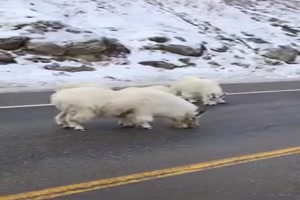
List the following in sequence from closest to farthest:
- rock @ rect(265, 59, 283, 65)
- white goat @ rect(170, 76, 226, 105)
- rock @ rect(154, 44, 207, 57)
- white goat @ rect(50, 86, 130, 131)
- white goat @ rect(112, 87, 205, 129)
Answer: white goat @ rect(50, 86, 130, 131), white goat @ rect(112, 87, 205, 129), white goat @ rect(170, 76, 226, 105), rock @ rect(154, 44, 207, 57), rock @ rect(265, 59, 283, 65)

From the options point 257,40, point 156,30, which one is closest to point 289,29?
point 257,40

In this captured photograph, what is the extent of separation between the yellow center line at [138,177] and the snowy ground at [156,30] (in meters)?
7.97

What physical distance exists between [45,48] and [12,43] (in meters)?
0.96

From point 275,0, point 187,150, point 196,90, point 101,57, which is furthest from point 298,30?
point 187,150

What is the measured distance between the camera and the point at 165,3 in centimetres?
2873

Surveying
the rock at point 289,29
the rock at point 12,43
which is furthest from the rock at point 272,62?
the rock at point 12,43

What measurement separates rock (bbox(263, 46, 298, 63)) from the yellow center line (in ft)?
53.3

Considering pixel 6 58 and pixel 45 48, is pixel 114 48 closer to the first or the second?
pixel 45 48

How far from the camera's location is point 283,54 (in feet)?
78.4

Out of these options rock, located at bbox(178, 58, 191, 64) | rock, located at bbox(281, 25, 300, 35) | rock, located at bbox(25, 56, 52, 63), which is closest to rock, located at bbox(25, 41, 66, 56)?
rock, located at bbox(25, 56, 52, 63)

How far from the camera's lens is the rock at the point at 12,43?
1811 cm

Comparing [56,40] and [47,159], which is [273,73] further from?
[47,159]

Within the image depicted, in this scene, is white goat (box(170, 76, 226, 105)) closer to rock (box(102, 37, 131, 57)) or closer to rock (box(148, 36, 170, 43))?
rock (box(102, 37, 131, 57))

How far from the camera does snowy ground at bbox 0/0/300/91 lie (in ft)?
55.0
